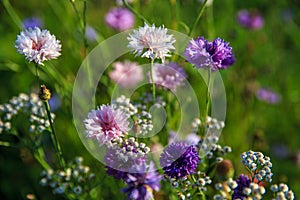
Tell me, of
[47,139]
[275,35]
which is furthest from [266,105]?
[47,139]

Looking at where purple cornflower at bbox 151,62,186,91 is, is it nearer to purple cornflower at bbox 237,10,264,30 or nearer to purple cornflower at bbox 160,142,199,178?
purple cornflower at bbox 160,142,199,178

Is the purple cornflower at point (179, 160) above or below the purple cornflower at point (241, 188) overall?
above

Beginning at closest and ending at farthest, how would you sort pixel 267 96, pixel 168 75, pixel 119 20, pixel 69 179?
1. pixel 69 179
2. pixel 168 75
3. pixel 119 20
4. pixel 267 96

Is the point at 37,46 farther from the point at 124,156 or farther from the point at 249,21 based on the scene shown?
the point at 249,21

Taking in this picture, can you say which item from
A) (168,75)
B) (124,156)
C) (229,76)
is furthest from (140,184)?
(229,76)

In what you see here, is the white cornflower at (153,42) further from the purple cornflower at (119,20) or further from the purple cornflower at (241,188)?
the purple cornflower at (119,20)

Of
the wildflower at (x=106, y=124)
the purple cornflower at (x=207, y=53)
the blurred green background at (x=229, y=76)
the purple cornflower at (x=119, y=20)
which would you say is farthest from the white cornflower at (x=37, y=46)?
the purple cornflower at (x=119, y=20)
